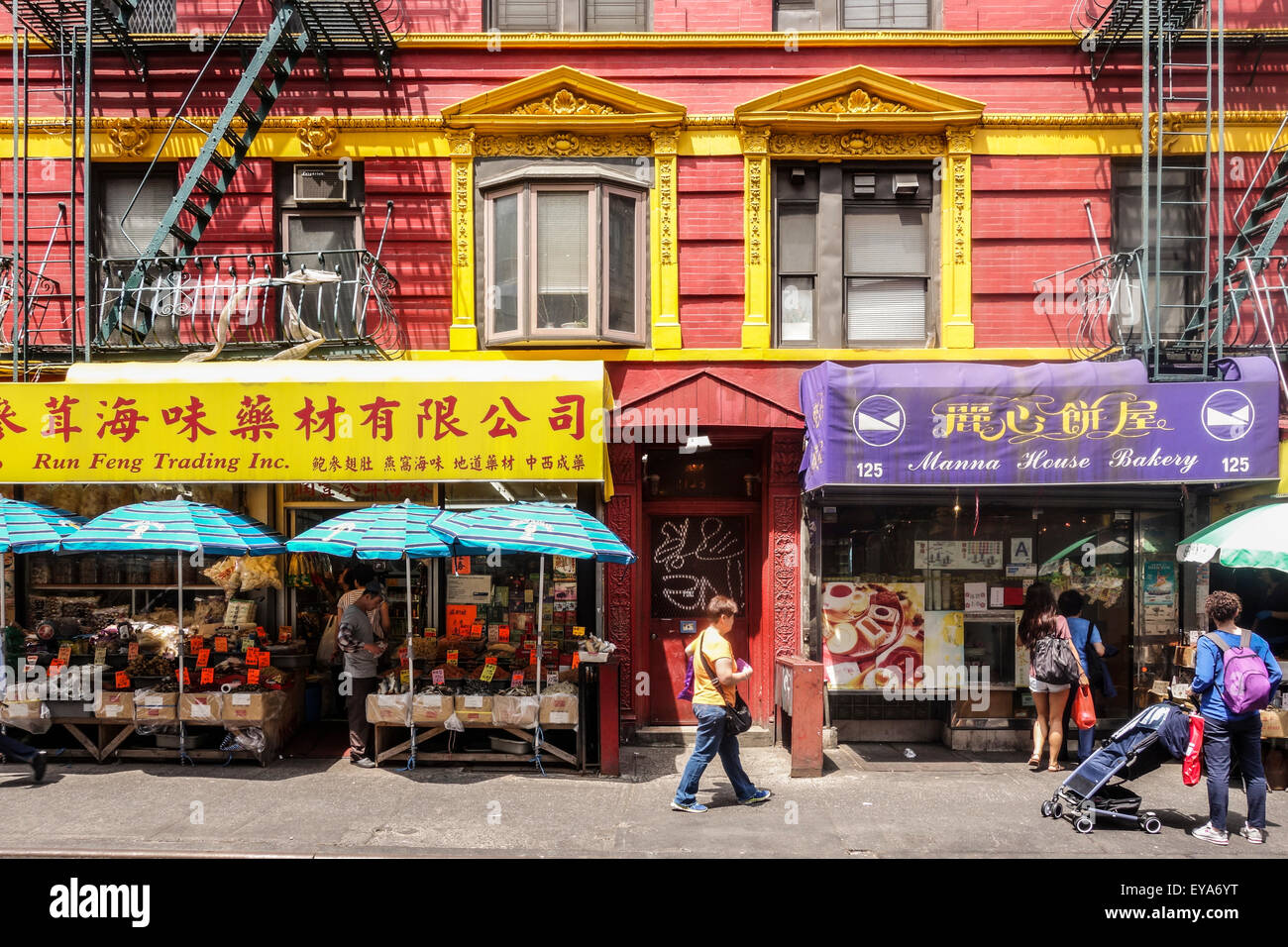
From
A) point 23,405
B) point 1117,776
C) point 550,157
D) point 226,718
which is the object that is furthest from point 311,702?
point 1117,776

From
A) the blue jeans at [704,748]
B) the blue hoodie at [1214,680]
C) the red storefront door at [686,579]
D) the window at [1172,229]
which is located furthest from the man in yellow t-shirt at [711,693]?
the window at [1172,229]

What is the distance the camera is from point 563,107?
37.3 ft

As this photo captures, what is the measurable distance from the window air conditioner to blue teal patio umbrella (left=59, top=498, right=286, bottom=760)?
13.2 ft

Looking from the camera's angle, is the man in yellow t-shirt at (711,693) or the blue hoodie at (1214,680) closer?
the blue hoodie at (1214,680)

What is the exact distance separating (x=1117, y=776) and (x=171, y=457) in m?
9.50

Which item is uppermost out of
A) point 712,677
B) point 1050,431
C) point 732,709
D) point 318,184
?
point 318,184

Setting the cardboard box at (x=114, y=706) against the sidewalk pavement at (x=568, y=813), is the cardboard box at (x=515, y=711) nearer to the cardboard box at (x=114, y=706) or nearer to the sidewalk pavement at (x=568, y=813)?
the sidewalk pavement at (x=568, y=813)

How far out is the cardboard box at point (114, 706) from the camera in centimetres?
992

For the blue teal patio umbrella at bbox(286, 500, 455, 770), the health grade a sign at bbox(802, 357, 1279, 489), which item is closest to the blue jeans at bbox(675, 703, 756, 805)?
the health grade a sign at bbox(802, 357, 1279, 489)

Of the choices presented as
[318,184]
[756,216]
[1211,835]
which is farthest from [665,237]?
[1211,835]

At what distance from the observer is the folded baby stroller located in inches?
314

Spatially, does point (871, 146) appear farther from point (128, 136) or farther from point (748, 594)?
point (128, 136)

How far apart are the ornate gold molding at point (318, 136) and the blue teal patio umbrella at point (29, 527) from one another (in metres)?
4.98

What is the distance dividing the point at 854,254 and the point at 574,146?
3586 mm
